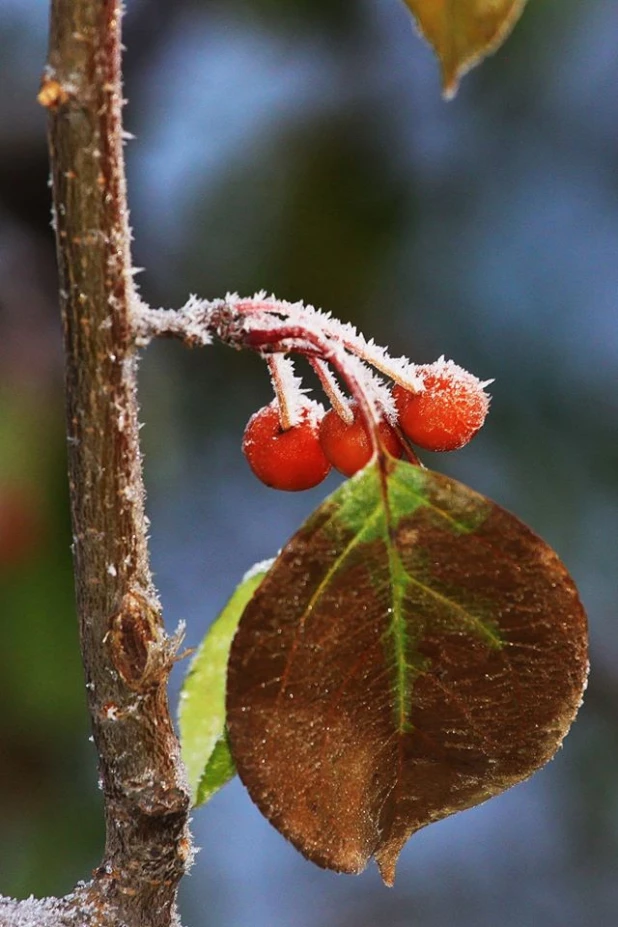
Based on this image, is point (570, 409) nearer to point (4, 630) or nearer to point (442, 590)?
point (4, 630)

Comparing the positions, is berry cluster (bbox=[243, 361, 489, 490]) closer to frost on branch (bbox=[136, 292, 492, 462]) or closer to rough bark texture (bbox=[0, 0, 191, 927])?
frost on branch (bbox=[136, 292, 492, 462])

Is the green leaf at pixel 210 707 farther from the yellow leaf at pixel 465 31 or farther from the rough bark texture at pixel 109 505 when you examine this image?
the yellow leaf at pixel 465 31

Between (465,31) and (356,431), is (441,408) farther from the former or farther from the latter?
(465,31)

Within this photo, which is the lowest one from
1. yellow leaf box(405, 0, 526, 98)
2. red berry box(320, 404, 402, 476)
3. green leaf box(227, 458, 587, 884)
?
green leaf box(227, 458, 587, 884)

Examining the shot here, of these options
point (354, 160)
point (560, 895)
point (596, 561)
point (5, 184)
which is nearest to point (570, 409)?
point (596, 561)

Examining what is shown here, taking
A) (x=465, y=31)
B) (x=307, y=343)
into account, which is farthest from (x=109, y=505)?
(x=465, y=31)

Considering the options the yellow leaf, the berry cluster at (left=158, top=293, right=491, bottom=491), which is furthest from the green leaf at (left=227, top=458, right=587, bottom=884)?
the yellow leaf
